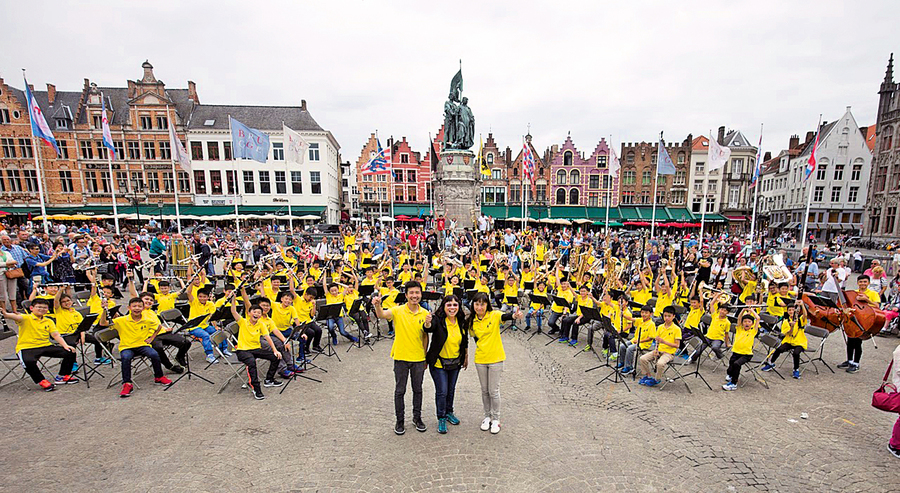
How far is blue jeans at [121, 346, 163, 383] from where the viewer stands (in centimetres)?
664

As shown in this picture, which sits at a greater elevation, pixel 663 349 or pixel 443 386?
pixel 443 386

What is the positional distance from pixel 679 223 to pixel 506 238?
34.9 m

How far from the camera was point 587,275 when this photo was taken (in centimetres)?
1195

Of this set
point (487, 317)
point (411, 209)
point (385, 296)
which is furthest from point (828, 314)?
point (411, 209)

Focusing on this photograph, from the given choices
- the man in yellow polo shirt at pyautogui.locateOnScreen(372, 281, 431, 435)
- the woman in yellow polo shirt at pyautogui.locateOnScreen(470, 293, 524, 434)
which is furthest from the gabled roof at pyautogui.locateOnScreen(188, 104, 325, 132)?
the woman in yellow polo shirt at pyautogui.locateOnScreen(470, 293, 524, 434)

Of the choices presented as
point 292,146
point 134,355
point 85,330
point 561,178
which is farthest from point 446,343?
point 561,178

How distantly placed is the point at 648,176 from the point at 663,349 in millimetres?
48389

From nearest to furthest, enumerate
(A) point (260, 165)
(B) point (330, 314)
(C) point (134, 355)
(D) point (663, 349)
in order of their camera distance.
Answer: (C) point (134, 355) → (D) point (663, 349) → (B) point (330, 314) → (A) point (260, 165)

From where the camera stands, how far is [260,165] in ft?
136

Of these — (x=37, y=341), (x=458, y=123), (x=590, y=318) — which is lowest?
(x=590, y=318)

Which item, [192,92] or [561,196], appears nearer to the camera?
[192,92]

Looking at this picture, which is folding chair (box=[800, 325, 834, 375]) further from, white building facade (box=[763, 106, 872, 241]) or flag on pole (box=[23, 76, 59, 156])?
white building facade (box=[763, 106, 872, 241])

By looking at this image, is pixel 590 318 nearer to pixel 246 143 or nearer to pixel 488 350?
pixel 488 350

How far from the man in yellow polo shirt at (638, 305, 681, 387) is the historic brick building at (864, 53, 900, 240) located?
139 ft
